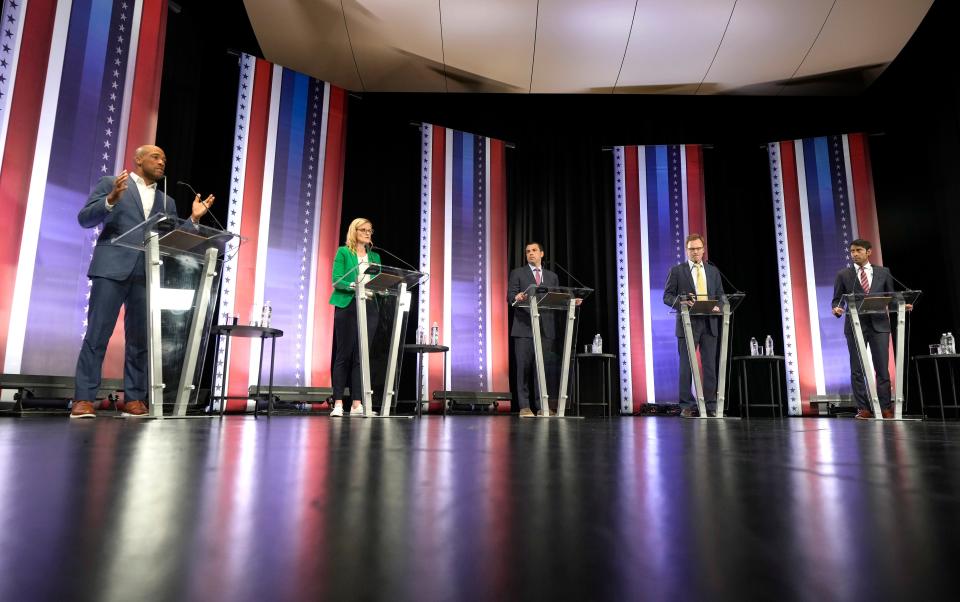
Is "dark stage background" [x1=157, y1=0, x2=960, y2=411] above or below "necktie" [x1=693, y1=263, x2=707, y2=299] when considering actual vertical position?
above

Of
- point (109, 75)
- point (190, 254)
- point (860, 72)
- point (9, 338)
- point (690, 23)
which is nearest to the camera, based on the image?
point (190, 254)

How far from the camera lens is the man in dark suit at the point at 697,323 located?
455cm

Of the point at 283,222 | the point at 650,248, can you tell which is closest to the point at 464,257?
the point at 283,222

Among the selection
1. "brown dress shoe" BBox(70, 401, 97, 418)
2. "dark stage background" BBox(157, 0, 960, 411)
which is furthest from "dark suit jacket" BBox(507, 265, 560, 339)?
"brown dress shoe" BBox(70, 401, 97, 418)

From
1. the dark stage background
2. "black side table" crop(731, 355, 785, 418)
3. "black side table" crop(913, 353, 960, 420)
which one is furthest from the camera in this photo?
"black side table" crop(731, 355, 785, 418)

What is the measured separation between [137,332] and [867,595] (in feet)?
9.89

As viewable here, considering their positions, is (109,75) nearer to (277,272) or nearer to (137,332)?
(277,272)

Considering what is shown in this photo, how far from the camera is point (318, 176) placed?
5258mm

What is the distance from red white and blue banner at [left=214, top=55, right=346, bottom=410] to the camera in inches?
181

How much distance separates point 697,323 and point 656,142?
2.68m

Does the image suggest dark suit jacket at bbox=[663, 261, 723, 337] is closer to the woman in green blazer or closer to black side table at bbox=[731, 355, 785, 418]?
black side table at bbox=[731, 355, 785, 418]

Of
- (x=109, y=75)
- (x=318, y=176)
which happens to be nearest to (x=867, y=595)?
(x=109, y=75)

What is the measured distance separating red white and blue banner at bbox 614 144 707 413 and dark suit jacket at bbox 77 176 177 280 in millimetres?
4435

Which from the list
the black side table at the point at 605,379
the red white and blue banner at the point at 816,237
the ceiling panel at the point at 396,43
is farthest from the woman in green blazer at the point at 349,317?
the red white and blue banner at the point at 816,237
